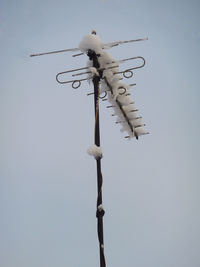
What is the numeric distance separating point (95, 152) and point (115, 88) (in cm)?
103

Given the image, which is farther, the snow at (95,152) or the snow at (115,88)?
the snow at (115,88)

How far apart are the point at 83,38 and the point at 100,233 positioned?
2.19 meters

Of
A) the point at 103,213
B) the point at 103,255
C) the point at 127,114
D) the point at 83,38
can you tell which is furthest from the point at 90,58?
the point at 103,255

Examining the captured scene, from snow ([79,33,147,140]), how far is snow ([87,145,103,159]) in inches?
36.0

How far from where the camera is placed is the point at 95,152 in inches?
120

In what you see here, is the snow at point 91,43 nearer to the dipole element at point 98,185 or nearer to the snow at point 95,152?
the dipole element at point 98,185

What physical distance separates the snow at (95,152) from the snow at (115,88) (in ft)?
3.00

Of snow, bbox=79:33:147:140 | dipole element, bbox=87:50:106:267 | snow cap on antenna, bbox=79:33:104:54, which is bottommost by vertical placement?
dipole element, bbox=87:50:106:267

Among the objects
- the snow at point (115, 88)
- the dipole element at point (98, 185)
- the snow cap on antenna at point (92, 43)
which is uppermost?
the snow cap on antenna at point (92, 43)

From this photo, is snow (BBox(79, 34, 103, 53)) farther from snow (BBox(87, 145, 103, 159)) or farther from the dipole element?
snow (BBox(87, 145, 103, 159))

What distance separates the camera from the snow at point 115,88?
3.50 m

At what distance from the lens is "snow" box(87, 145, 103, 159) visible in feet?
10.0

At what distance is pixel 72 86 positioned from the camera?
3.63m

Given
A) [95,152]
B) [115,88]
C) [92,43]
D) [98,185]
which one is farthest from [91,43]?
[98,185]
